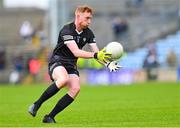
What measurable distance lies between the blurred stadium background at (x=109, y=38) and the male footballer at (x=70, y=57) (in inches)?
961

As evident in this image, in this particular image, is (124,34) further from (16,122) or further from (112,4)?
(16,122)

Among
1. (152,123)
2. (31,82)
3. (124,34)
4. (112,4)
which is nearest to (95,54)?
(152,123)

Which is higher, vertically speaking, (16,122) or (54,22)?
(16,122)

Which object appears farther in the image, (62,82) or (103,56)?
(62,82)

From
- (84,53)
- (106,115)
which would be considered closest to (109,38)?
(106,115)

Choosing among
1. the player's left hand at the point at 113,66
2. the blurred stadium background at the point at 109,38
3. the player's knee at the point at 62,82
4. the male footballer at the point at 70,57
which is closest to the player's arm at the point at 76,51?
the male footballer at the point at 70,57

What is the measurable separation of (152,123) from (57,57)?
2.37 m

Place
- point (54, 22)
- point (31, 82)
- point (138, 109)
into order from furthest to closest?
point (54, 22) < point (31, 82) < point (138, 109)

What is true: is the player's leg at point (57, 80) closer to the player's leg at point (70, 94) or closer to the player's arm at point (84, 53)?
the player's leg at point (70, 94)

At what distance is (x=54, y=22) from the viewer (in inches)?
1783

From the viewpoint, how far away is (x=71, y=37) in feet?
48.0

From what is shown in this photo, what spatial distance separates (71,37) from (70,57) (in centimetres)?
54

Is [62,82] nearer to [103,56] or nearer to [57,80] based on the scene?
[57,80]

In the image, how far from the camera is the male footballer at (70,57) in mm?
14461
